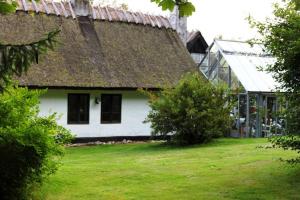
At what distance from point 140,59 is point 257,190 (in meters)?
15.7

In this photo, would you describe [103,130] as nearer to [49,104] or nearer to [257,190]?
[49,104]

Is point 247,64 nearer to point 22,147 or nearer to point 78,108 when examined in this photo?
point 78,108

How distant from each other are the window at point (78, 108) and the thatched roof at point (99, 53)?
3.19 feet

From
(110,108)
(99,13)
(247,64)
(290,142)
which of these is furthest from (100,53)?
(290,142)

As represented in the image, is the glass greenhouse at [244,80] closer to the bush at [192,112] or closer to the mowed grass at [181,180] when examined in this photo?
the bush at [192,112]

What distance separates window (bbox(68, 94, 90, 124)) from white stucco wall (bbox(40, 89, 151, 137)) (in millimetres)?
171

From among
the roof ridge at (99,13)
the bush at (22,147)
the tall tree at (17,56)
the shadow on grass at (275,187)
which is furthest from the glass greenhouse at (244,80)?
the tall tree at (17,56)

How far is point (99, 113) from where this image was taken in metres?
21.6

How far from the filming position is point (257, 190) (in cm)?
817

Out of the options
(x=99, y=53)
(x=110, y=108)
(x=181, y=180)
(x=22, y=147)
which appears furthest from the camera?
(x=99, y=53)

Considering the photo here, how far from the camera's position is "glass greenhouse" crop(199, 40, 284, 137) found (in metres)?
22.3

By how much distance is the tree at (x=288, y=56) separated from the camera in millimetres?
8406

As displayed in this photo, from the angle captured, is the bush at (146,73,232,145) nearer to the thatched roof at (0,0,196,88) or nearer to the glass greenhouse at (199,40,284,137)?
the glass greenhouse at (199,40,284,137)

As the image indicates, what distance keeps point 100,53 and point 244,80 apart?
6.68 m
